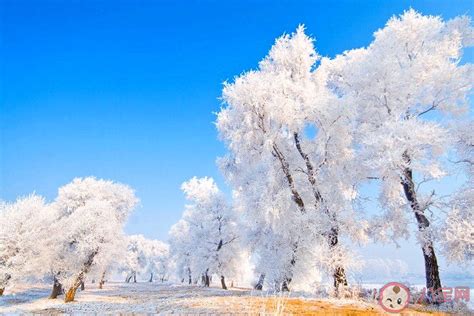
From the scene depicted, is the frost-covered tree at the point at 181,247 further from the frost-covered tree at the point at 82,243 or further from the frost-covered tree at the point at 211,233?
the frost-covered tree at the point at 82,243

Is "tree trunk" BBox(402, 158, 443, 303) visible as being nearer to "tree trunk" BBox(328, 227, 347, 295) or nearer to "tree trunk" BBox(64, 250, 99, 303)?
"tree trunk" BBox(328, 227, 347, 295)

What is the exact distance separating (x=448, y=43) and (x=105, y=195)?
40.6 metres

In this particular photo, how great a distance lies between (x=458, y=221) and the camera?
1269cm

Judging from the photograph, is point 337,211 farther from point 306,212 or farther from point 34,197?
point 34,197

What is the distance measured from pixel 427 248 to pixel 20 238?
30391 mm

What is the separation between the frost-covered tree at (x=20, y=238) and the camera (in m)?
28.8

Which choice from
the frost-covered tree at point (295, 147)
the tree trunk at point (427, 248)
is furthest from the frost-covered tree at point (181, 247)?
the tree trunk at point (427, 248)

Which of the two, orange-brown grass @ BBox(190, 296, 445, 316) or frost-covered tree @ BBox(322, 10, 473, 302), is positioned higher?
A: frost-covered tree @ BBox(322, 10, 473, 302)

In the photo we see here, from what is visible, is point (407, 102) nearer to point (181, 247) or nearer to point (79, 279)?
point (79, 279)

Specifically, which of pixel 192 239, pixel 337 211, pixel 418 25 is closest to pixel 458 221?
pixel 337 211

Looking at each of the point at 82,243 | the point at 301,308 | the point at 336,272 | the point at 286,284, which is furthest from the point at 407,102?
the point at 82,243

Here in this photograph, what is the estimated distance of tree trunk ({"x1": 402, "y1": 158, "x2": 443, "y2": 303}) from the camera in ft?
46.5

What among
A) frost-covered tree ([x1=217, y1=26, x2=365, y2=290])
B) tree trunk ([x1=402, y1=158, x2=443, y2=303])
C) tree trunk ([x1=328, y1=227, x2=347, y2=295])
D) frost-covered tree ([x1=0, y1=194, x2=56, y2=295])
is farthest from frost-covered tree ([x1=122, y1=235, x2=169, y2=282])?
tree trunk ([x1=402, y1=158, x2=443, y2=303])

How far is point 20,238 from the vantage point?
29578 millimetres
